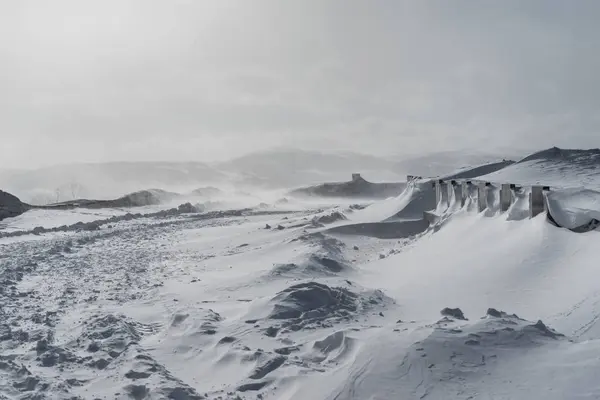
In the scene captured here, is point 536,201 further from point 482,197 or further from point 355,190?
point 355,190

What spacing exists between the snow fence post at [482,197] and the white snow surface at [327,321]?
31 cm

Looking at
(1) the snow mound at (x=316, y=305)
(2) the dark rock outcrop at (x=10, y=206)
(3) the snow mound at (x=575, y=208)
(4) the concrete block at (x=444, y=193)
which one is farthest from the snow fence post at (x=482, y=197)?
(2) the dark rock outcrop at (x=10, y=206)

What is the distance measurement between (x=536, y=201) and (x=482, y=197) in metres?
2.46

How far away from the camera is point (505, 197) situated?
11711 mm

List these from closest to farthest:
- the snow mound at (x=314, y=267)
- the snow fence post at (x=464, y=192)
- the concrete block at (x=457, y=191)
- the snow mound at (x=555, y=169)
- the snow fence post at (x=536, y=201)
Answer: the snow mound at (x=314, y=267) < the snow fence post at (x=536, y=201) < the snow fence post at (x=464, y=192) < the concrete block at (x=457, y=191) < the snow mound at (x=555, y=169)

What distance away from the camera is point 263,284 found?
9.20 meters

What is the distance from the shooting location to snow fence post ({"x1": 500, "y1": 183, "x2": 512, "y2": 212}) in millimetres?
11625

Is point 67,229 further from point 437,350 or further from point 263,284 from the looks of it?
point 437,350

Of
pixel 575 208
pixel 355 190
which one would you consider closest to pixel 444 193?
pixel 575 208

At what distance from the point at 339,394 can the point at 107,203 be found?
36.2 meters

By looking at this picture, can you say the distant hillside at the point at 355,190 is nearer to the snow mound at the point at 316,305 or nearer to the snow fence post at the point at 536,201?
the snow fence post at the point at 536,201

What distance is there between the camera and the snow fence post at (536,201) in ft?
34.1

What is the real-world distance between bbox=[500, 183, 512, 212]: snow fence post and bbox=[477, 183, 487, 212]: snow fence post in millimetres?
934

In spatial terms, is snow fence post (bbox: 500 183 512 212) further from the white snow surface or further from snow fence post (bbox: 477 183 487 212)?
snow fence post (bbox: 477 183 487 212)
